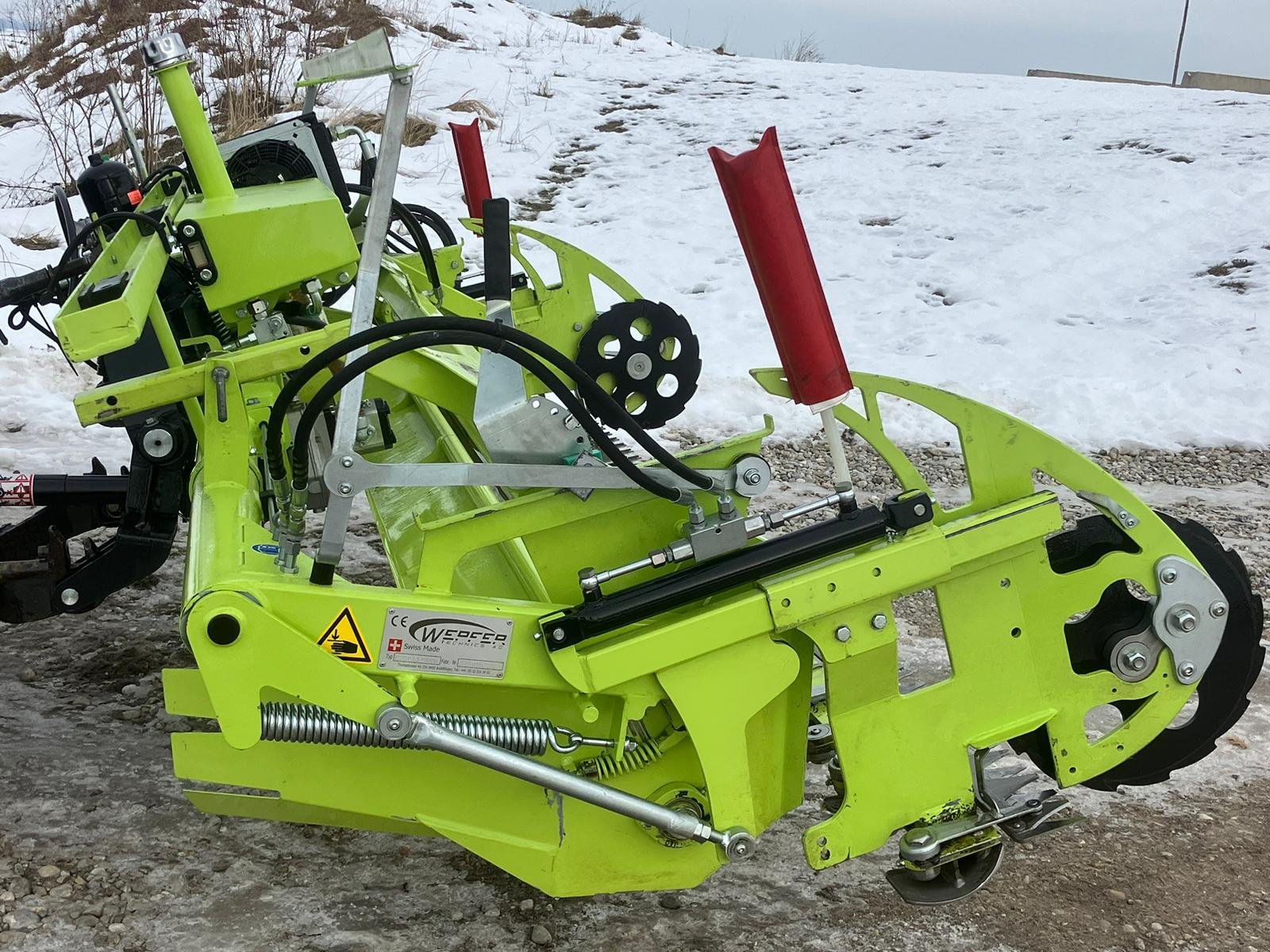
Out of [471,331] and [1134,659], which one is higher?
[471,331]

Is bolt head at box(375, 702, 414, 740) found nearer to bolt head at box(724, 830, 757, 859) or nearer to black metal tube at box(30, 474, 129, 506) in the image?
bolt head at box(724, 830, 757, 859)

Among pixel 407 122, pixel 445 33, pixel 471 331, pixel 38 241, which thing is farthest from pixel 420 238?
pixel 445 33

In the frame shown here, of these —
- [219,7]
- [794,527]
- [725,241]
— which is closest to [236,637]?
[794,527]

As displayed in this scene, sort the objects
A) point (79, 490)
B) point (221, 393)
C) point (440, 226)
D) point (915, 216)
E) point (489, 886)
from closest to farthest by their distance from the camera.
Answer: point (221, 393), point (489, 886), point (79, 490), point (440, 226), point (915, 216)

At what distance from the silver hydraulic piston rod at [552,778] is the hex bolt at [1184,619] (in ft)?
3.67

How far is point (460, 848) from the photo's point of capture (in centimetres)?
321

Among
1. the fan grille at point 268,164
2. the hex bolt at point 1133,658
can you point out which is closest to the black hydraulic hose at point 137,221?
the fan grille at point 268,164

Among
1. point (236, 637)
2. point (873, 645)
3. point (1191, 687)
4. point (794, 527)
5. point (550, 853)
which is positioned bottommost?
point (794, 527)

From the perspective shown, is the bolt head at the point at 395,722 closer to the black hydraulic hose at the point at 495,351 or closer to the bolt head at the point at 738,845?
the black hydraulic hose at the point at 495,351

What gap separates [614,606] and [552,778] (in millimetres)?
384

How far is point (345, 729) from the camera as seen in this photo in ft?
8.11

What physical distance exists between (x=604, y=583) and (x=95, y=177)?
92.5 inches

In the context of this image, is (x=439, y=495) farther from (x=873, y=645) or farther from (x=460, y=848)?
(x=873, y=645)

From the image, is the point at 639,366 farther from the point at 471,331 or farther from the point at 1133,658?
the point at 1133,658
